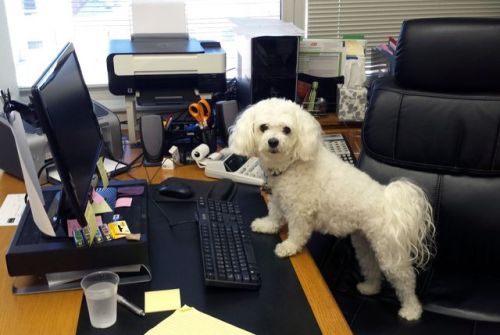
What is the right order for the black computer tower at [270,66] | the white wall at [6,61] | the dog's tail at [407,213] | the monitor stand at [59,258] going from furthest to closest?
the white wall at [6,61] < the black computer tower at [270,66] < the dog's tail at [407,213] < the monitor stand at [59,258]

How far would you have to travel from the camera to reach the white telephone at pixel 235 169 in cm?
156

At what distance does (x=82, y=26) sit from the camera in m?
2.21

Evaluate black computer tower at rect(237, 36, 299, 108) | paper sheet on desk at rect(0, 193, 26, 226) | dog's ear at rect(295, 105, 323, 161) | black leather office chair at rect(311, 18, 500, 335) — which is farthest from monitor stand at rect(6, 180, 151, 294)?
black computer tower at rect(237, 36, 299, 108)

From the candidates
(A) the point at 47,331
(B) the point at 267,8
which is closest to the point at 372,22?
(B) the point at 267,8

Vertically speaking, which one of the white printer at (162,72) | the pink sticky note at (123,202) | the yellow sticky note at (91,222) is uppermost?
the white printer at (162,72)

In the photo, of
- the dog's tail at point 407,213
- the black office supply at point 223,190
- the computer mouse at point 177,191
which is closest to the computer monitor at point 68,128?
the computer mouse at point 177,191

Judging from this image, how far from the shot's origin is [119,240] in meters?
1.01

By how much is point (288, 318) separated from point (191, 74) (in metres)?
1.21

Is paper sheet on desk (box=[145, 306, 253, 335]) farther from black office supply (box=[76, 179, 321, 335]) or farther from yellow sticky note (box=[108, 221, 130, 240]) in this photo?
yellow sticky note (box=[108, 221, 130, 240])

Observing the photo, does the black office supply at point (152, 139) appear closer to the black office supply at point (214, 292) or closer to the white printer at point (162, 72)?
the white printer at point (162, 72)

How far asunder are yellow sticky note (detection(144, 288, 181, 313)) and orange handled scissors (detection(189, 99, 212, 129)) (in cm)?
88

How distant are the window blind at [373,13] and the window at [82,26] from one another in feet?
1.01

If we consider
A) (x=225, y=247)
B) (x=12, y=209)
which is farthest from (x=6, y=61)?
(x=225, y=247)

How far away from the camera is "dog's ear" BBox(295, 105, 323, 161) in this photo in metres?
1.30
